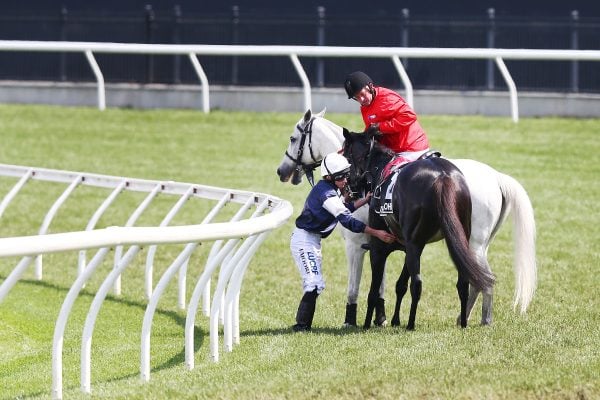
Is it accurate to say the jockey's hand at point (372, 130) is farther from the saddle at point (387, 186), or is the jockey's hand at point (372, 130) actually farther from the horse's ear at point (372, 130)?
the saddle at point (387, 186)

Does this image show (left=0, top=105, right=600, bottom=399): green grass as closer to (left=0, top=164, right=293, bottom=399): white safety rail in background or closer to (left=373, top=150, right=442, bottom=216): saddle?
(left=0, top=164, right=293, bottom=399): white safety rail in background

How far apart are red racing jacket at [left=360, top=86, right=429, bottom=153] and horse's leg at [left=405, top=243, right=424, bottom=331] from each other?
1.01m

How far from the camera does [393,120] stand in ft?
30.7

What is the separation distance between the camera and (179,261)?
24.0ft

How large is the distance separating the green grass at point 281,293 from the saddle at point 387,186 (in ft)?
2.59

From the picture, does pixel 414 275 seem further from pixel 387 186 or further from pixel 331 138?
pixel 331 138

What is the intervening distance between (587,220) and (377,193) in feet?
17.5

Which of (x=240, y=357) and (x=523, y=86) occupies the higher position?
(x=523, y=86)

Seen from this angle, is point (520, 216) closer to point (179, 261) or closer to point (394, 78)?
point (179, 261)

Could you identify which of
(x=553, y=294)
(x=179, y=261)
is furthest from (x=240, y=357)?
(x=553, y=294)

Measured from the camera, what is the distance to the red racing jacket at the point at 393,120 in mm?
9336

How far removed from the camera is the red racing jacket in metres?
9.34

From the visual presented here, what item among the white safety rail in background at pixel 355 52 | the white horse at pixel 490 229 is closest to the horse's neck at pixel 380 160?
the white horse at pixel 490 229

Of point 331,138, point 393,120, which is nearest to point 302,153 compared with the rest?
point 331,138
